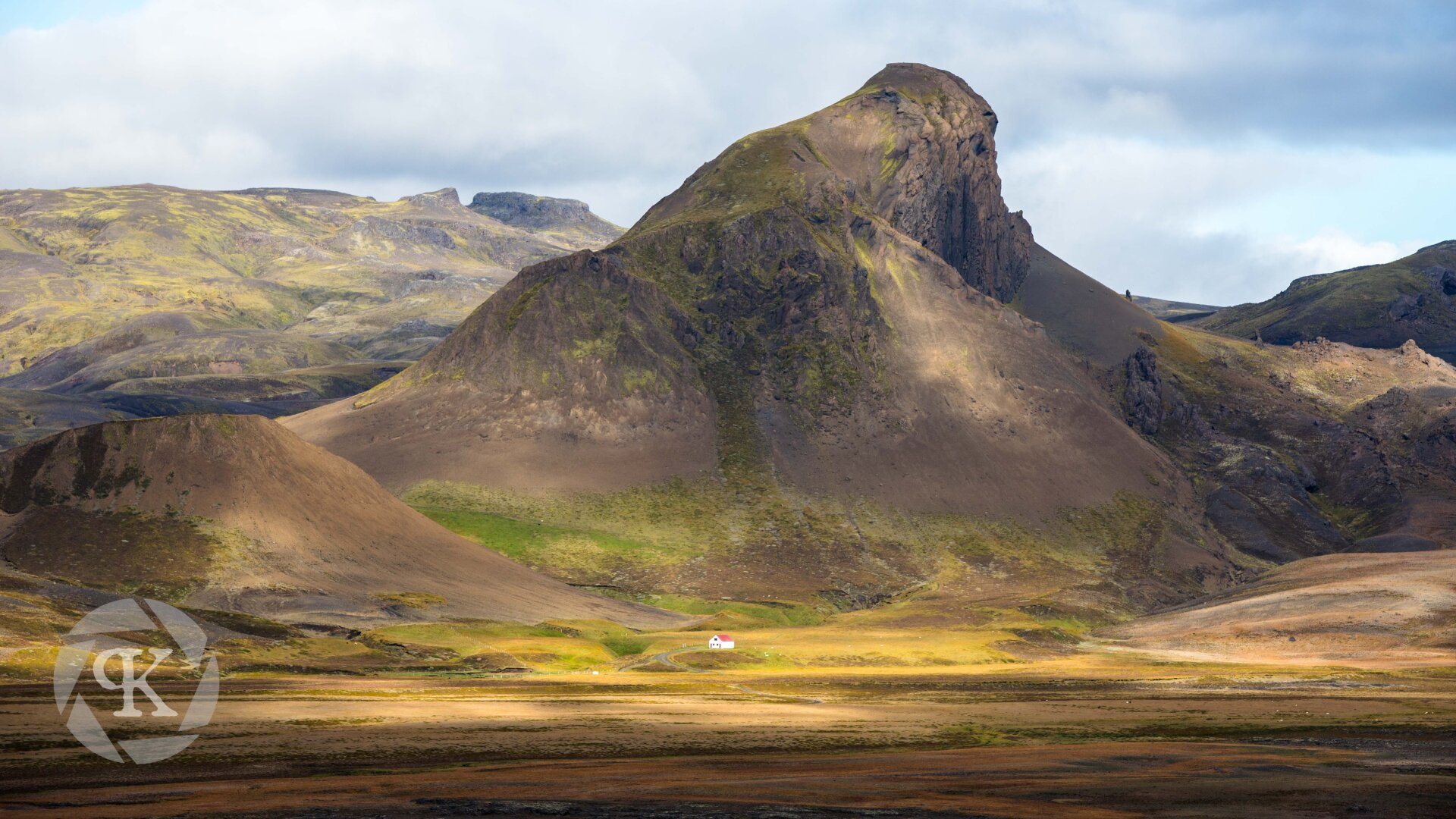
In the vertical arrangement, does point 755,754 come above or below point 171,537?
below

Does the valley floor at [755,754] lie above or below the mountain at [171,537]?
below

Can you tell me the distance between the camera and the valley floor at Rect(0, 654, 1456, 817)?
199 feet

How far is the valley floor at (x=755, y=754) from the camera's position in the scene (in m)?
60.8

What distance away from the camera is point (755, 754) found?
81.2 metres

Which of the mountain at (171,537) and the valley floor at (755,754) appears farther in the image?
the mountain at (171,537)

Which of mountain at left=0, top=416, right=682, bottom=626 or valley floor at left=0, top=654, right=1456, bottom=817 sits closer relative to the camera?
valley floor at left=0, top=654, right=1456, bottom=817

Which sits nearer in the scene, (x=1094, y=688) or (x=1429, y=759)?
(x=1429, y=759)

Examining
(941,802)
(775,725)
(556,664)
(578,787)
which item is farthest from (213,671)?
(941,802)

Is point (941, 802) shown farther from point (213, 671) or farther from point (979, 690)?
point (213, 671)

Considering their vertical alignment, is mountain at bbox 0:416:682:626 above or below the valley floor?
above

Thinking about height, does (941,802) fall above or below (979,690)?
above

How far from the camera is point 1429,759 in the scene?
76.9 metres

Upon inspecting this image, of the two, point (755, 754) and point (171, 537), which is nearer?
point (755, 754)

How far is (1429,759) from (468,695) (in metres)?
79.1
